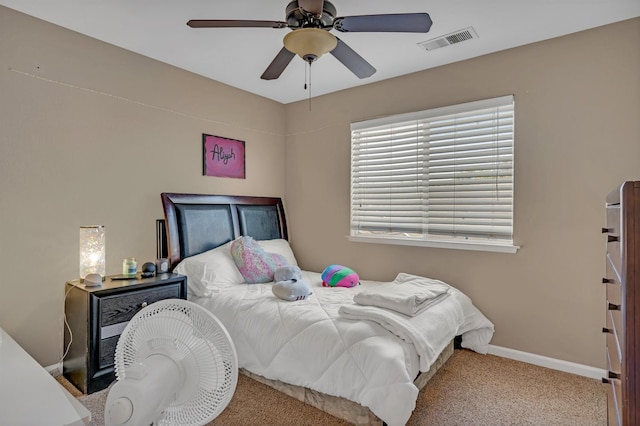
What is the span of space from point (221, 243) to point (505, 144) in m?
2.65

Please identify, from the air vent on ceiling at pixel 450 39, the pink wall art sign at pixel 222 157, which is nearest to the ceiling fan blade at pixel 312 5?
→ the air vent on ceiling at pixel 450 39

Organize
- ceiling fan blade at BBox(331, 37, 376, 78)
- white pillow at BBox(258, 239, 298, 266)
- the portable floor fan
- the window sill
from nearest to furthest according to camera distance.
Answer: the portable floor fan, ceiling fan blade at BBox(331, 37, 376, 78), the window sill, white pillow at BBox(258, 239, 298, 266)

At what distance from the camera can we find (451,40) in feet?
8.96

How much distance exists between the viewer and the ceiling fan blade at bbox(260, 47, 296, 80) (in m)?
2.22

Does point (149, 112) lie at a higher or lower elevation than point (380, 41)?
lower

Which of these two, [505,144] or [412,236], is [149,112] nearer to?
[412,236]

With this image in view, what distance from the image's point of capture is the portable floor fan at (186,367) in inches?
36.3

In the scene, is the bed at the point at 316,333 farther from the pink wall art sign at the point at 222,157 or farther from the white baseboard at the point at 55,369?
the white baseboard at the point at 55,369

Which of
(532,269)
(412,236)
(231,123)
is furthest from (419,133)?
(231,123)

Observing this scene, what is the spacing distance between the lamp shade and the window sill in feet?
7.39

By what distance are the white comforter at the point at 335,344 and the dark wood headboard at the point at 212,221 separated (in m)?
0.61

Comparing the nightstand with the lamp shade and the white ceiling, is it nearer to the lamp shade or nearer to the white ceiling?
the lamp shade

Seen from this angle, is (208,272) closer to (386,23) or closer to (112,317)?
(112,317)

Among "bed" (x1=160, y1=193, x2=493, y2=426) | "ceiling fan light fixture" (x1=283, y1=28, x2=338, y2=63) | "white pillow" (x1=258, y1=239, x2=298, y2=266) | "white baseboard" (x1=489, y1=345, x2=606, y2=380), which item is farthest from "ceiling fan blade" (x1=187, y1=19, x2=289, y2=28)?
"white baseboard" (x1=489, y1=345, x2=606, y2=380)
